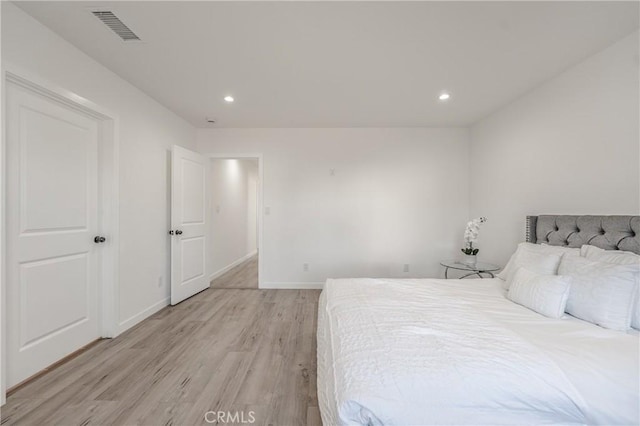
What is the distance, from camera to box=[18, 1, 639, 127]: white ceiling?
5.27 feet

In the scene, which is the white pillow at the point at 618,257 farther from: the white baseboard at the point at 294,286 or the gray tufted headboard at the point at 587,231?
the white baseboard at the point at 294,286

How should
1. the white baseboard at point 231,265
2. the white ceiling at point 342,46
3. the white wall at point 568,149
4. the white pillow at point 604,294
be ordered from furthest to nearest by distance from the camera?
the white baseboard at point 231,265, the white wall at point 568,149, the white ceiling at point 342,46, the white pillow at point 604,294

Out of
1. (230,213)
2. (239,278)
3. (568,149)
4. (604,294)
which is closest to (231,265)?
(239,278)

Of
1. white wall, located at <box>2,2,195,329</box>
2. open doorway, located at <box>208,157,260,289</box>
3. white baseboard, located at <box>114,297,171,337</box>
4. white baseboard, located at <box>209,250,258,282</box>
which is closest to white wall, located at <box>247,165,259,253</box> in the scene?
open doorway, located at <box>208,157,260,289</box>

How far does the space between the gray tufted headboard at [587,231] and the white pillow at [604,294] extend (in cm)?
36

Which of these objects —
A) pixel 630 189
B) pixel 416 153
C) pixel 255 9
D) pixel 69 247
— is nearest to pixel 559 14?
pixel 630 189

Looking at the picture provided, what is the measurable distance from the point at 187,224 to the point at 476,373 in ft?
11.3

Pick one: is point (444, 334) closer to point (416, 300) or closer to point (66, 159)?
point (416, 300)

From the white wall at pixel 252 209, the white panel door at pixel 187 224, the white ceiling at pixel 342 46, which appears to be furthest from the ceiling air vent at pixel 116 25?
the white wall at pixel 252 209

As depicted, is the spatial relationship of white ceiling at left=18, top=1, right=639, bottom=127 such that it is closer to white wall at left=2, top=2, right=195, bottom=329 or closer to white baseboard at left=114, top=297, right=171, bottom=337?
white wall at left=2, top=2, right=195, bottom=329

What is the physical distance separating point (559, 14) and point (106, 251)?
12.9 ft

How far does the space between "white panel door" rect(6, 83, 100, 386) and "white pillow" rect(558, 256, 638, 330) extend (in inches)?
138

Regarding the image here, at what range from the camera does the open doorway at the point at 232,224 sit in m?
4.34

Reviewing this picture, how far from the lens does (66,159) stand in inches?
79.7
